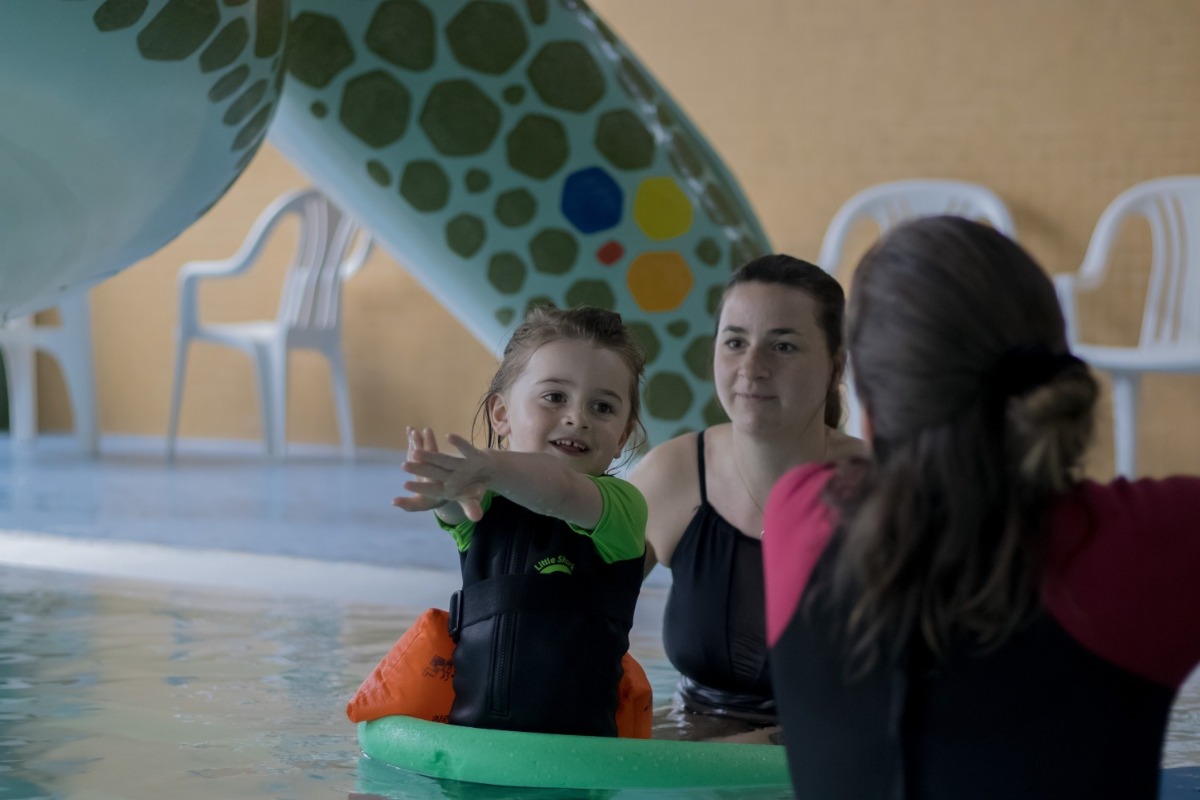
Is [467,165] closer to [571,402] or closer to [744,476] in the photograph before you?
[744,476]

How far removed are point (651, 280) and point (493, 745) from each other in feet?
A: 4.67

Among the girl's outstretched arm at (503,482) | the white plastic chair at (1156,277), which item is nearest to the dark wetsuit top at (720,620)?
the girl's outstretched arm at (503,482)

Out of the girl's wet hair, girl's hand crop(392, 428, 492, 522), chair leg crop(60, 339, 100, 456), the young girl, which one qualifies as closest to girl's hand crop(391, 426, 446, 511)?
girl's hand crop(392, 428, 492, 522)

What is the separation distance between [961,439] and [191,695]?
1.50m

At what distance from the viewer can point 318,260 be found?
20.9 feet

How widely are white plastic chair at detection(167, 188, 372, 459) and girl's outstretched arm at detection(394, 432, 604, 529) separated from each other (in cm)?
463

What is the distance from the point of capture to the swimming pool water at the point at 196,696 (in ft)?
5.79

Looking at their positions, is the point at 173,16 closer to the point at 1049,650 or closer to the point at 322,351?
the point at 1049,650

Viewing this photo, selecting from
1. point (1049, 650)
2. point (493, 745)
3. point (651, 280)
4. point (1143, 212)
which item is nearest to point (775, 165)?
point (1143, 212)

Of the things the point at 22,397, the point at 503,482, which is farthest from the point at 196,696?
the point at 22,397

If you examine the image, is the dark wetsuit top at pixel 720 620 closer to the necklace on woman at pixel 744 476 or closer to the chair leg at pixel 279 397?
the necklace on woman at pixel 744 476

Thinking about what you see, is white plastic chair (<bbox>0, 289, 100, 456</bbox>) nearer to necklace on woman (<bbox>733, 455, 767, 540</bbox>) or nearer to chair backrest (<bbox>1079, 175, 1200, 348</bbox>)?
chair backrest (<bbox>1079, 175, 1200, 348</bbox>)

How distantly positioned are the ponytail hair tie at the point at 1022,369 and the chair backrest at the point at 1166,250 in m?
4.00

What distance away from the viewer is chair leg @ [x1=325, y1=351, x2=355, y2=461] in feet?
21.4
